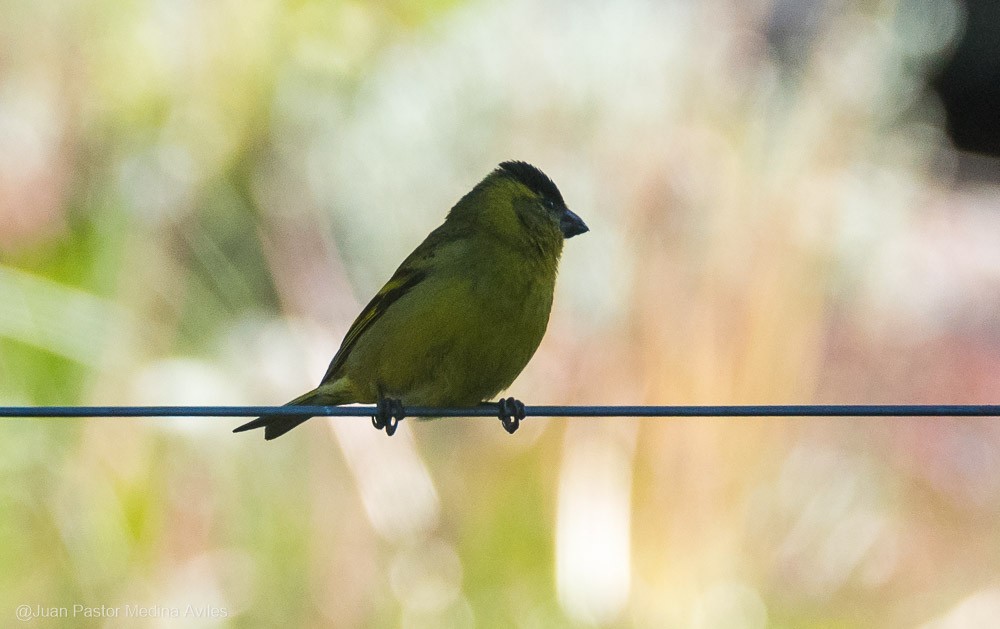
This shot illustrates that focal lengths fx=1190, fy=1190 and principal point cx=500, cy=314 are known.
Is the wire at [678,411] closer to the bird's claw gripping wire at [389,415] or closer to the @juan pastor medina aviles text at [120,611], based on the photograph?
the bird's claw gripping wire at [389,415]

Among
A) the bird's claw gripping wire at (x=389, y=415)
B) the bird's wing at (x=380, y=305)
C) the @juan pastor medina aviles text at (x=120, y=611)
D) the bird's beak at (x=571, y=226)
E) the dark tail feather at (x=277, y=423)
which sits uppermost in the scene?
the bird's beak at (x=571, y=226)

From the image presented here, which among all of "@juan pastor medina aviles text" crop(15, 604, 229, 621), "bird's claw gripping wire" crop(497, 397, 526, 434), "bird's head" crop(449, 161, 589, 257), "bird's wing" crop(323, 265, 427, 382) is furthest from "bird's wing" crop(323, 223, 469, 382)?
"@juan pastor medina aviles text" crop(15, 604, 229, 621)

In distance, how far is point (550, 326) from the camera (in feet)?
25.4

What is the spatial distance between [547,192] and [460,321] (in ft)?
3.34

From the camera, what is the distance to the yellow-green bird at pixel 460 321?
4438 mm

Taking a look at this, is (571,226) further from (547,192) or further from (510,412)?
(510,412)

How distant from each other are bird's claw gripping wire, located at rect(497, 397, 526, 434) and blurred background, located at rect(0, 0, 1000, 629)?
2.22m

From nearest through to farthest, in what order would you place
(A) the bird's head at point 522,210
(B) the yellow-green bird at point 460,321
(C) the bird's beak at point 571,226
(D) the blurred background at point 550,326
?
(B) the yellow-green bird at point 460,321
(A) the bird's head at point 522,210
(C) the bird's beak at point 571,226
(D) the blurred background at point 550,326

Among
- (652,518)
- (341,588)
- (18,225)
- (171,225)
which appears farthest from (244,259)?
(652,518)

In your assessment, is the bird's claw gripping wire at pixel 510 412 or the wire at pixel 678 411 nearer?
the wire at pixel 678 411

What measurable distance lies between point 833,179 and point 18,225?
564cm

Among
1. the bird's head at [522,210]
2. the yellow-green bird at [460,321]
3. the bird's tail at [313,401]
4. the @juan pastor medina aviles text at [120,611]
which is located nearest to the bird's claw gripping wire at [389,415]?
the yellow-green bird at [460,321]

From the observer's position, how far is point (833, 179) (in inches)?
344

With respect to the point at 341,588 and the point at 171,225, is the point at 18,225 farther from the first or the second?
the point at 341,588
